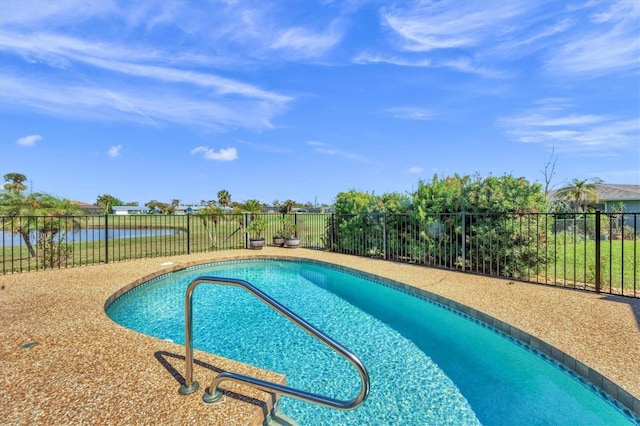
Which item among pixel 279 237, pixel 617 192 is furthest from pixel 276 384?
pixel 617 192

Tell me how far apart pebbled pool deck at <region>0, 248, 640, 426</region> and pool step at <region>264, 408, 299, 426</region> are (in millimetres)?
124

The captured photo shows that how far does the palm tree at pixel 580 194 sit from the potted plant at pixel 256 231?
65.4ft

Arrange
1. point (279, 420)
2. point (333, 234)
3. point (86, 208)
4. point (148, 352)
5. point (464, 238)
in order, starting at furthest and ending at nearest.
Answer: point (86, 208)
point (333, 234)
point (464, 238)
point (148, 352)
point (279, 420)

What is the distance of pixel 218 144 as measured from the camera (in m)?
19.6

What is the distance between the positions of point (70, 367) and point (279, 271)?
5.87 meters

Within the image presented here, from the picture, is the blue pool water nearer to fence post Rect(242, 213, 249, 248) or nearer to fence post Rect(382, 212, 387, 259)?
fence post Rect(382, 212, 387, 259)

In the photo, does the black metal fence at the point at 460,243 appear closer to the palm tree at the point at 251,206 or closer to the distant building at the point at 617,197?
the palm tree at the point at 251,206

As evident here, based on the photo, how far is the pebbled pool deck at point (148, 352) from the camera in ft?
6.58

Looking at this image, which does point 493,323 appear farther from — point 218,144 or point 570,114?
point 218,144

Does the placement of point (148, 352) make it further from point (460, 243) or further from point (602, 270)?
point (602, 270)

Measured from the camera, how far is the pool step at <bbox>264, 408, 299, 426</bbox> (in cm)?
212

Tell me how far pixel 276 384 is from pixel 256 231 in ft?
30.6

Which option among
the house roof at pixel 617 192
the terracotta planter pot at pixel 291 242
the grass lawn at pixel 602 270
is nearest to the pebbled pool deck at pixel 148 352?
the grass lawn at pixel 602 270

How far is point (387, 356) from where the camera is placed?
11.3ft
